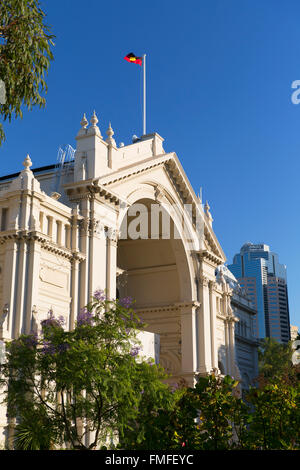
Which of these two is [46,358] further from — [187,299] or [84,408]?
[187,299]

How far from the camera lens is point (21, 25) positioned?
49.9 feet

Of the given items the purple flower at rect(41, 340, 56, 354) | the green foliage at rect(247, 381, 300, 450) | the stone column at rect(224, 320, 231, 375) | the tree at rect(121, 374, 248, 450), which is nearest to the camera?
the green foliage at rect(247, 381, 300, 450)

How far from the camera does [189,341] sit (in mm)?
39500

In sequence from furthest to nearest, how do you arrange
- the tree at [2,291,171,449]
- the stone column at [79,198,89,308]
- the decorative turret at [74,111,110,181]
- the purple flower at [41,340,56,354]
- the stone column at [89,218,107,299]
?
the decorative turret at [74,111,110,181] < the stone column at [89,218,107,299] < the stone column at [79,198,89,308] < the purple flower at [41,340,56,354] < the tree at [2,291,171,449]

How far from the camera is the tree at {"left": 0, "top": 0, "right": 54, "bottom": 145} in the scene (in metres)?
15.1

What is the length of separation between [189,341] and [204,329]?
57.4 inches

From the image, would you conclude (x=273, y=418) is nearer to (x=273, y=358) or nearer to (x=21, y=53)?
(x=21, y=53)

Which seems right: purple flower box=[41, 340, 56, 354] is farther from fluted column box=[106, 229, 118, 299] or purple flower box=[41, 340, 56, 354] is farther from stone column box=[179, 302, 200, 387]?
stone column box=[179, 302, 200, 387]

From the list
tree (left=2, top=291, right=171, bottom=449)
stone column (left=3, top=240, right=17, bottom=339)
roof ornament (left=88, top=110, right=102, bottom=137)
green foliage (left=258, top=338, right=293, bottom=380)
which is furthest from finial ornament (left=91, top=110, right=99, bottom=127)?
green foliage (left=258, top=338, right=293, bottom=380)

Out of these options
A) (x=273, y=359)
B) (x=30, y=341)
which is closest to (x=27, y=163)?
(x=30, y=341)

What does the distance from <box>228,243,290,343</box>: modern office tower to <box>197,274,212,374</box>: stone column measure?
107m

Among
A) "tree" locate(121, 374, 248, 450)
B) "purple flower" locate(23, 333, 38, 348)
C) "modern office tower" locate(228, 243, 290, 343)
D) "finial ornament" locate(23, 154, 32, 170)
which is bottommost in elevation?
"tree" locate(121, 374, 248, 450)

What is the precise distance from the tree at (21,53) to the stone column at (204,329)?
26.5 m
